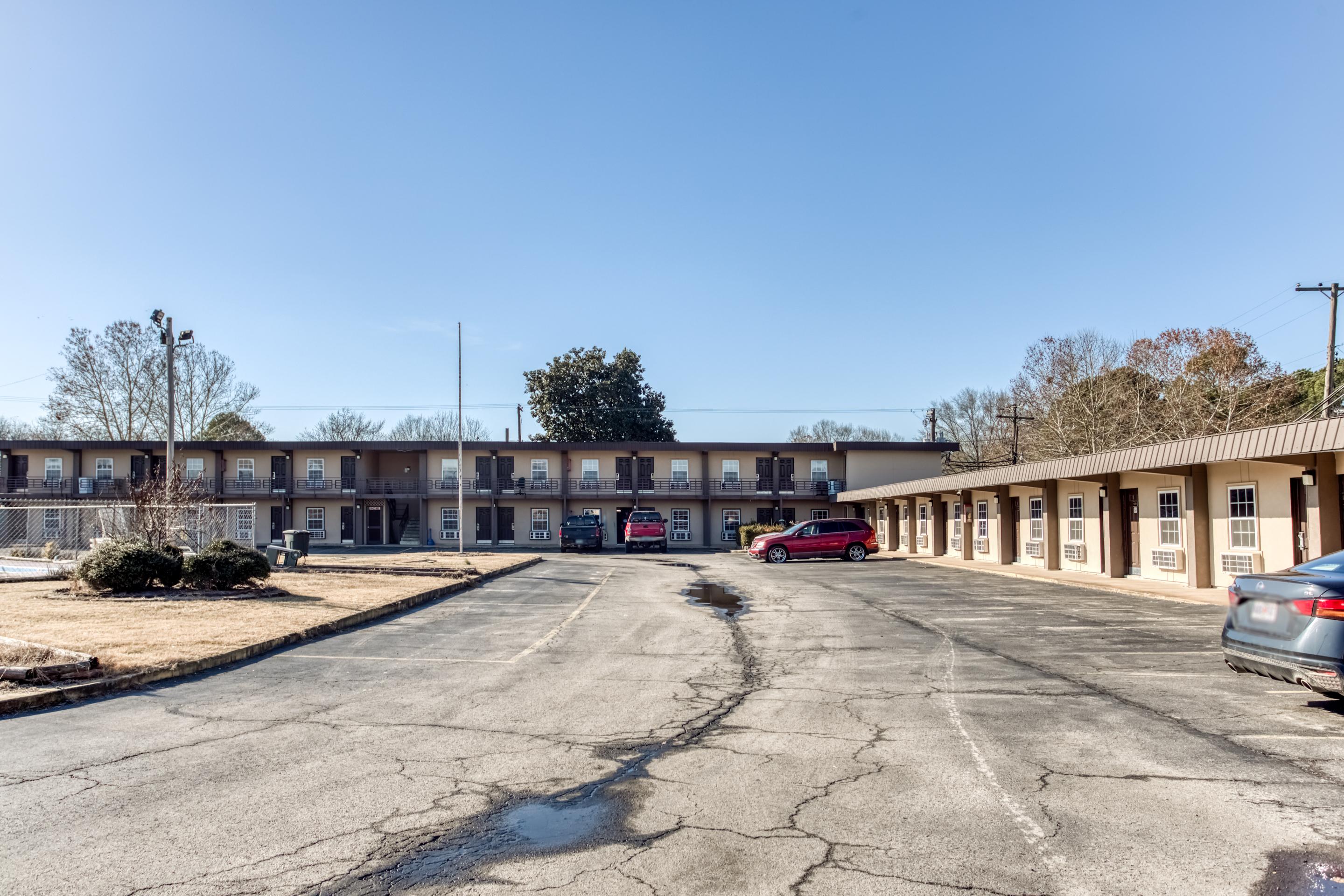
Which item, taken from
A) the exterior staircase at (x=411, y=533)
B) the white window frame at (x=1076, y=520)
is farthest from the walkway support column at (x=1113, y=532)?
→ the exterior staircase at (x=411, y=533)

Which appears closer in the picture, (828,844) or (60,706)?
(828,844)

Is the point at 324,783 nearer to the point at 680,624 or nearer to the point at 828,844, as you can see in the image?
the point at 828,844

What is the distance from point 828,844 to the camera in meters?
4.79

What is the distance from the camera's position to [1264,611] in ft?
25.4

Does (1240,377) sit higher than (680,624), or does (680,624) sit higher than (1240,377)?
(1240,377)

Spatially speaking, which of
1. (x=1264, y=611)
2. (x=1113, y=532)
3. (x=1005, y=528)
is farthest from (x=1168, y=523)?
(x=1264, y=611)

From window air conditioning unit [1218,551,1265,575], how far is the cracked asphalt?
309 inches

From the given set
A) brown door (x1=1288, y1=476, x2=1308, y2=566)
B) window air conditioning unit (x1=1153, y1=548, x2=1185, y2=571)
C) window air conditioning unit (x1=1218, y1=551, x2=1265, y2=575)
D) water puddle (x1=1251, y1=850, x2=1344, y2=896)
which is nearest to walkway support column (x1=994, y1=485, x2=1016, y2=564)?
window air conditioning unit (x1=1153, y1=548, x2=1185, y2=571)

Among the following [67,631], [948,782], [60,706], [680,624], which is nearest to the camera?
[948,782]

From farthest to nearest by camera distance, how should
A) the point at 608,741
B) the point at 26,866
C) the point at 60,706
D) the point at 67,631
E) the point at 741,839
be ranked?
the point at 67,631, the point at 60,706, the point at 608,741, the point at 741,839, the point at 26,866

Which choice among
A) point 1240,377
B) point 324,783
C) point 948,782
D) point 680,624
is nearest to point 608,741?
point 324,783

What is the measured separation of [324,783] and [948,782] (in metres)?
4.08

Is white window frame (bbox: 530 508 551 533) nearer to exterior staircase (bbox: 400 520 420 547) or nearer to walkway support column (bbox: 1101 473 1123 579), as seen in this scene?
exterior staircase (bbox: 400 520 420 547)

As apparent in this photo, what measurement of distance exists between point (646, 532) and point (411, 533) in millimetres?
14756
